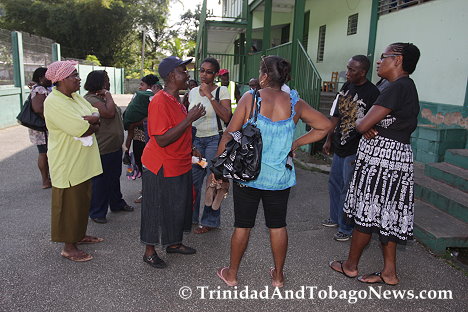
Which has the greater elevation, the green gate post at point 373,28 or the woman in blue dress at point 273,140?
the green gate post at point 373,28

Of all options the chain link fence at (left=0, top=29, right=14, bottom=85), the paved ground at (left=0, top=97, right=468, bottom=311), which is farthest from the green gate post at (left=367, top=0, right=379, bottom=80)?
the chain link fence at (left=0, top=29, right=14, bottom=85)

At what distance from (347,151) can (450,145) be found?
2657 millimetres

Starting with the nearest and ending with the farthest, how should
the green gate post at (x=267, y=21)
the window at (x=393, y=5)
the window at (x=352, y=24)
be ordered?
the window at (x=393, y=5) < the window at (x=352, y=24) < the green gate post at (x=267, y=21)

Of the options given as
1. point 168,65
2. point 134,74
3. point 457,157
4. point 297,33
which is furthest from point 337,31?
point 134,74

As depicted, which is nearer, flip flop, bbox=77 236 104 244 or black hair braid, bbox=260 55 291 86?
black hair braid, bbox=260 55 291 86

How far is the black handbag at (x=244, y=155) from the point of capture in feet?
8.48

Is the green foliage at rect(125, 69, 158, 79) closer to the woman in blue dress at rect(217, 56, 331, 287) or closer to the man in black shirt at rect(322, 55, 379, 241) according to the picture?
the man in black shirt at rect(322, 55, 379, 241)

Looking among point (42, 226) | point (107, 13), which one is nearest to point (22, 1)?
point (107, 13)

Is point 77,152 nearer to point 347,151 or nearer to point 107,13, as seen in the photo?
point 347,151

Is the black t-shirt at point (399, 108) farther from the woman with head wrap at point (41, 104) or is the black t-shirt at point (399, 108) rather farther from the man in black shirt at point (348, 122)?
the woman with head wrap at point (41, 104)

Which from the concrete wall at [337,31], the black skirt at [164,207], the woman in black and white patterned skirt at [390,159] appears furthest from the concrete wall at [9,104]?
the woman in black and white patterned skirt at [390,159]

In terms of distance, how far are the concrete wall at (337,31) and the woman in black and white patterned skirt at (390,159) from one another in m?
6.62

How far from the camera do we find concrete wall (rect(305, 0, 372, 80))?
9180mm

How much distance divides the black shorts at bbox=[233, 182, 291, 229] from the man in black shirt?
43.2 inches
